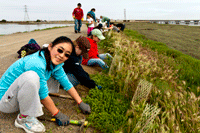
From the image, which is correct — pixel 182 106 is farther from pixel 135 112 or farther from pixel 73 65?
pixel 73 65

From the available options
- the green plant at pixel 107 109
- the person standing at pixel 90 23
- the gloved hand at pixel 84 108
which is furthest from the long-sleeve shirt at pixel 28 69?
the person standing at pixel 90 23

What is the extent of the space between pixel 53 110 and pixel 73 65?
4.33 feet

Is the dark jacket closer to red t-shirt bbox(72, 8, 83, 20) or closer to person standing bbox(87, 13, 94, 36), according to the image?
person standing bbox(87, 13, 94, 36)

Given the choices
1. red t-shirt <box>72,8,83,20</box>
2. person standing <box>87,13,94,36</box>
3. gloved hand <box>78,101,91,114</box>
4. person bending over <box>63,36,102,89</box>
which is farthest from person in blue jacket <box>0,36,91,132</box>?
red t-shirt <box>72,8,83,20</box>

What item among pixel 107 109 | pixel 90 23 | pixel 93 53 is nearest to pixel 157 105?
pixel 107 109

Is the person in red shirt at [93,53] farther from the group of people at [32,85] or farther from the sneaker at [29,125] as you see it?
the sneaker at [29,125]

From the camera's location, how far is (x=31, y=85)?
1711 millimetres

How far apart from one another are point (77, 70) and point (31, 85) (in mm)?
1644

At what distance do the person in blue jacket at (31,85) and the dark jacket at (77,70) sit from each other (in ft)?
3.50

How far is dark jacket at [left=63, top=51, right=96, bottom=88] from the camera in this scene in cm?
325

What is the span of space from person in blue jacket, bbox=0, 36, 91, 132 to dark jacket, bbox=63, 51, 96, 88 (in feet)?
3.50

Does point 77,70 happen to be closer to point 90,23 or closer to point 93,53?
point 93,53

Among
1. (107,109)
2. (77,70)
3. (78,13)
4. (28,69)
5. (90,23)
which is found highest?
(78,13)

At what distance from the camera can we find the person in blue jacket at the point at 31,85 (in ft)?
5.74
